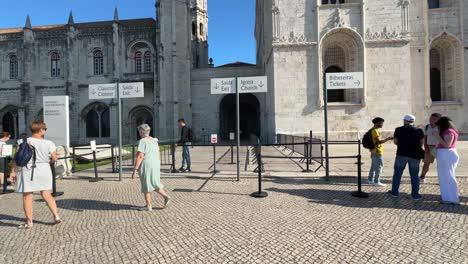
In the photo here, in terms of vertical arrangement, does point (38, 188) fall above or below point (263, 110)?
below

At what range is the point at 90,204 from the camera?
560 centimetres

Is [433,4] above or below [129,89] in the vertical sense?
above

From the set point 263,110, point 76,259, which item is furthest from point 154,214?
point 263,110

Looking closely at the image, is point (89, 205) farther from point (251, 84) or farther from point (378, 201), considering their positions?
point (378, 201)

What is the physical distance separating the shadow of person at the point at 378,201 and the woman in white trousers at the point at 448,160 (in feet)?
0.71

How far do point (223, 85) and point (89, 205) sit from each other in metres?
4.41

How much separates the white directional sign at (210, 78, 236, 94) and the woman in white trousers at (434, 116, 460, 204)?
4.81 m

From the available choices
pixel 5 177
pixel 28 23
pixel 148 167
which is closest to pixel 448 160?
pixel 148 167

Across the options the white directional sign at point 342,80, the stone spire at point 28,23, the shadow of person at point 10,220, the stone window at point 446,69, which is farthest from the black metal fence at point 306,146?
the stone spire at point 28,23

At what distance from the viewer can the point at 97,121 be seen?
96.8 feet

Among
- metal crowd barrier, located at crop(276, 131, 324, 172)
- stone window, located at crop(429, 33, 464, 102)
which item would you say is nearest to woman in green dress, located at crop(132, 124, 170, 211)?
metal crowd barrier, located at crop(276, 131, 324, 172)

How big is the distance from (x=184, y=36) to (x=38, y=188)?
980 inches

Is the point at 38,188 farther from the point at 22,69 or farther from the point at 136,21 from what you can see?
the point at 22,69

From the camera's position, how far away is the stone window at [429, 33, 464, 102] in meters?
18.9
